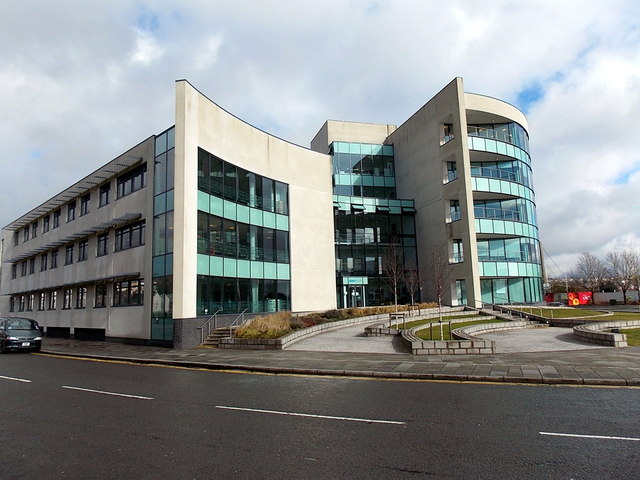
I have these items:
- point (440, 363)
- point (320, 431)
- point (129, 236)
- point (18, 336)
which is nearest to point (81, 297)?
point (129, 236)

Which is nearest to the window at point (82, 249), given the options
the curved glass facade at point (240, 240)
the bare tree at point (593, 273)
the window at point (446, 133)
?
the curved glass facade at point (240, 240)

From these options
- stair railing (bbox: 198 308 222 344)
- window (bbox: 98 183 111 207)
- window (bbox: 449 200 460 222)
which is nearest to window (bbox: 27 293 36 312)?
window (bbox: 98 183 111 207)

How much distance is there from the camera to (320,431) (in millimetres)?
6691

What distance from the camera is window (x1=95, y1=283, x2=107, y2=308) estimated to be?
27500 mm

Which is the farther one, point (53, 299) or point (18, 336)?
point (53, 299)

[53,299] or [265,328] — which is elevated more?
[53,299]

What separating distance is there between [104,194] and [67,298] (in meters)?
9.53

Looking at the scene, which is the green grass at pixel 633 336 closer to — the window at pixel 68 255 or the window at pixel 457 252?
the window at pixel 457 252

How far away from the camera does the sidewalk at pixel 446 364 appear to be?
10.8 metres

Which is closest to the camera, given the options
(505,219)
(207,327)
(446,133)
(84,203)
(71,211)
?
(207,327)

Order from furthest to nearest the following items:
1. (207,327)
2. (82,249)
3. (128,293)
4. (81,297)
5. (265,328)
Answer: (82,249), (81,297), (128,293), (207,327), (265,328)

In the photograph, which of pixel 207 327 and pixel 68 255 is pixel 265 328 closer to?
pixel 207 327

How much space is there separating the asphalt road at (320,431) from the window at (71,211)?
83.8 feet

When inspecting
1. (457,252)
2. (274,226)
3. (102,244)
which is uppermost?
(274,226)
